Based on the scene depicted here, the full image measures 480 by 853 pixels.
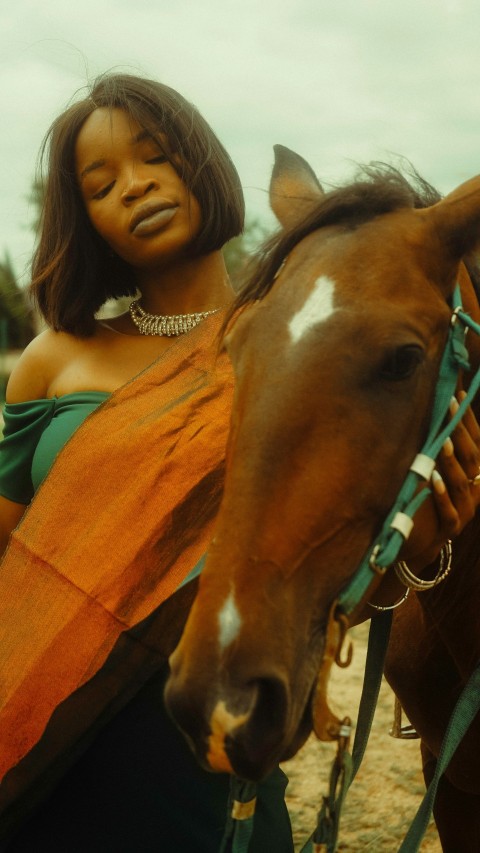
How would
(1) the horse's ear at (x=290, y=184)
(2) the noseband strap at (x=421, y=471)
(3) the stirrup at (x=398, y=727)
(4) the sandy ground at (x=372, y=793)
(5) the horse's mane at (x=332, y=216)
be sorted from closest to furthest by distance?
(2) the noseband strap at (x=421, y=471) < (5) the horse's mane at (x=332, y=216) < (1) the horse's ear at (x=290, y=184) < (3) the stirrup at (x=398, y=727) < (4) the sandy ground at (x=372, y=793)

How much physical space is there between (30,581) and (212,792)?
0.65m

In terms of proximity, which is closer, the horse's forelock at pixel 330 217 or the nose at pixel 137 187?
the horse's forelock at pixel 330 217

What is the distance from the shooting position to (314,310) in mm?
1538

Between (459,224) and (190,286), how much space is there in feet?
2.93

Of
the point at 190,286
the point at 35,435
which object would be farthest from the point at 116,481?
the point at 190,286

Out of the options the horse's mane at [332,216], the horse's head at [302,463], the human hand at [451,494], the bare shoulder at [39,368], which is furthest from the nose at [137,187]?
the human hand at [451,494]

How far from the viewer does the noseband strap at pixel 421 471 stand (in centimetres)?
149

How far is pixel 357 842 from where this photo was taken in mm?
3715

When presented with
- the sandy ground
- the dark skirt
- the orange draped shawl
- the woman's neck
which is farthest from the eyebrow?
the sandy ground

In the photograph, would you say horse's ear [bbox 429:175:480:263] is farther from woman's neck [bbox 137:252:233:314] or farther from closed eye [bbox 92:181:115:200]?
closed eye [bbox 92:181:115:200]

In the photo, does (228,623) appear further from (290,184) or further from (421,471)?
(290,184)

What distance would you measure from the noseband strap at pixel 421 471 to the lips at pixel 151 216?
0.89 metres

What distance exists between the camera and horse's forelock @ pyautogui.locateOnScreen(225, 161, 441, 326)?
1.71m

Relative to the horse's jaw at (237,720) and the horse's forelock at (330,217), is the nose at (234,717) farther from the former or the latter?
the horse's forelock at (330,217)
